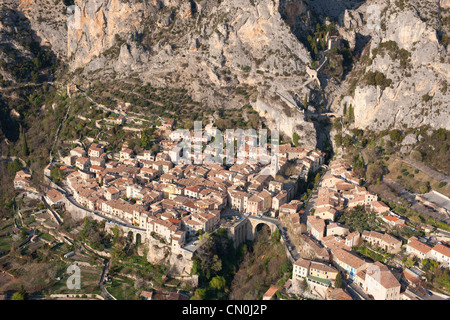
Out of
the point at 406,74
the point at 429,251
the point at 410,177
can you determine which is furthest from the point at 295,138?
the point at 429,251

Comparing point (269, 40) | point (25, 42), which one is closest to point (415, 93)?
point (269, 40)

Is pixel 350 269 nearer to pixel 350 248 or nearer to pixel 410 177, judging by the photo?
pixel 350 248

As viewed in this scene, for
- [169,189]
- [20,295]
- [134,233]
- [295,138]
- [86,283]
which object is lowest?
[20,295]

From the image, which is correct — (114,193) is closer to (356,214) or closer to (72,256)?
(72,256)

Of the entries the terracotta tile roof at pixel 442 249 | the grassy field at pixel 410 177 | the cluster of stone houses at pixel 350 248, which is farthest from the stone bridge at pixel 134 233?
the grassy field at pixel 410 177

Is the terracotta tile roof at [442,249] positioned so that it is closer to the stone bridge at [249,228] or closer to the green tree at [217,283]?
the stone bridge at [249,228]

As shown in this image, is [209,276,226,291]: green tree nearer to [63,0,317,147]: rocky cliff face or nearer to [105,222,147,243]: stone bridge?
[105,222,147,243]: stone bridge

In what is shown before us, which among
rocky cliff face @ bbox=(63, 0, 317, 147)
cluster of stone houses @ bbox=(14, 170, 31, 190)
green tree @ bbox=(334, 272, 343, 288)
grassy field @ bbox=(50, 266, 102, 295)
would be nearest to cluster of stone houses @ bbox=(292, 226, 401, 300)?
green tree @ bbox=(334, 272, 343, 288)
